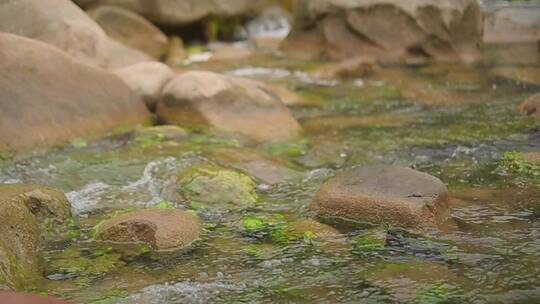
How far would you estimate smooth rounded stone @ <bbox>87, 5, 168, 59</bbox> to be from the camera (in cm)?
1401

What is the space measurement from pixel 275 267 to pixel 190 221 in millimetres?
896

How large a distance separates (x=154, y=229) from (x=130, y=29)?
984 centimetres

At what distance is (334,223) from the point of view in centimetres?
539

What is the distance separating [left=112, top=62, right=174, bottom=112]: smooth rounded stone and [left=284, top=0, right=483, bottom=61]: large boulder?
5.46 metres

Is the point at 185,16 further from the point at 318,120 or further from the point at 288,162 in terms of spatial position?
the point at 288,162

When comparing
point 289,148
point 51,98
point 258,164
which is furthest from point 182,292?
point 51,98

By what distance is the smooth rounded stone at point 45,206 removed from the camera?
525 cm

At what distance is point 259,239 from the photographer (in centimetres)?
521

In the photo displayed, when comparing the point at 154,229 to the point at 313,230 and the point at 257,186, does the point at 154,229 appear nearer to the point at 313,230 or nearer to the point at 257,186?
the point at 313,230

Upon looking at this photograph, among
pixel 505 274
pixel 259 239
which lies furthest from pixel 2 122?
pixel 505 274

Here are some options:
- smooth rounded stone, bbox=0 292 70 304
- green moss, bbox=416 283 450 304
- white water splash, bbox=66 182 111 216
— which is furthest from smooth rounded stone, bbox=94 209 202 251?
green moss, bbox=416 283 450 304

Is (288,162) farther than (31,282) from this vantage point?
Yes

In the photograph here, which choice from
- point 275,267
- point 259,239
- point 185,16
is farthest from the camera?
point 185,16

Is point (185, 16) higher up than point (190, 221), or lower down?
higher up
